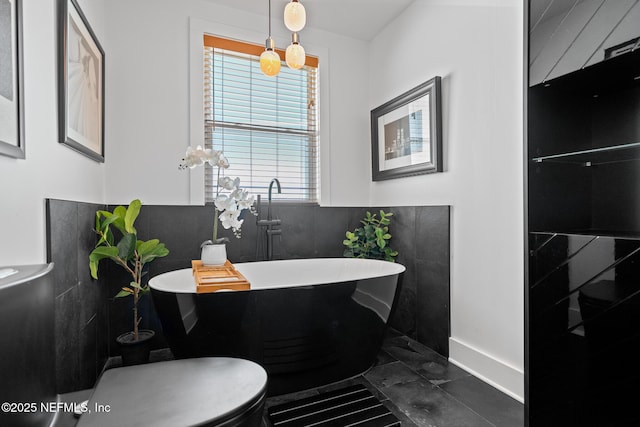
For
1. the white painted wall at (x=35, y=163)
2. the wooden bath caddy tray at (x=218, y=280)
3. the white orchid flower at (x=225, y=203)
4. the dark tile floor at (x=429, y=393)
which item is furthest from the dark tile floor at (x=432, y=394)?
the white painted wall at (x=35, y=163)

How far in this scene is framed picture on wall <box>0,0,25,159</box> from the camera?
1.04m

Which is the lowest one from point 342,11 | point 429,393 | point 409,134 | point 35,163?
point 429,393

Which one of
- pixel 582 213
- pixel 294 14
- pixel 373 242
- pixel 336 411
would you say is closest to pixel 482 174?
pixel 582 213

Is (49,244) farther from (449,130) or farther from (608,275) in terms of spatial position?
(449,130)

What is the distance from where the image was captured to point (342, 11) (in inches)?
112

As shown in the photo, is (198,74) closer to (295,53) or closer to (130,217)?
(295,53)

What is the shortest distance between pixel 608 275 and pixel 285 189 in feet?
7.48

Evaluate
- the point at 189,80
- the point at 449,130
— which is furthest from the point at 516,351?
the point at 189,80

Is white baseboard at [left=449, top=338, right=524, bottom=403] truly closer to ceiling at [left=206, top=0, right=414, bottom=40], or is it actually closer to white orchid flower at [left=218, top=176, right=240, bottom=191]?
white orchid flower at [left=218, top=176, right=240, bottom=191]

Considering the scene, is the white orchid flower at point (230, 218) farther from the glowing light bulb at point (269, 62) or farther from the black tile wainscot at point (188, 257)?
the glowing light bulb at point (269, 62)

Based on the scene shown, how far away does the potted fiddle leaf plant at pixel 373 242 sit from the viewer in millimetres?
2854

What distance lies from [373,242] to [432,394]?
126 centimetres

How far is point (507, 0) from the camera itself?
1.98 m

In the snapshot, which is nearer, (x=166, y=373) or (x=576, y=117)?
(x=166, y=373)
